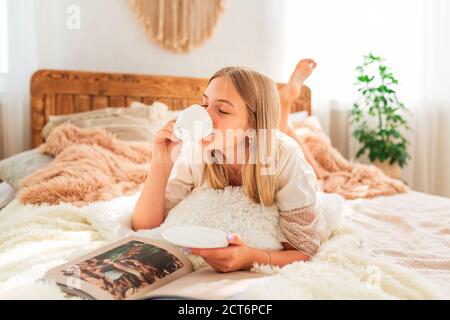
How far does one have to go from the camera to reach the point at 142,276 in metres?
0.76

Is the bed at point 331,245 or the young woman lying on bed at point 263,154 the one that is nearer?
the bed at point 331,245

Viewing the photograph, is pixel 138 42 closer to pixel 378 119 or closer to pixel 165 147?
pixel 165 147

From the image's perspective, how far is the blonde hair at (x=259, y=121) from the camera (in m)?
0.98

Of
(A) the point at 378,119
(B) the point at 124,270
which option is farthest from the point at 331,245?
(A) the point at 378,119

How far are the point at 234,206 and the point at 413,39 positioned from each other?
89.5 inches

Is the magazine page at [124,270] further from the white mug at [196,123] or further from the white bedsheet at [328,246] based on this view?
the white mug at [196,123]

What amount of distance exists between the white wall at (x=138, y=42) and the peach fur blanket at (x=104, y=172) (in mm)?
621

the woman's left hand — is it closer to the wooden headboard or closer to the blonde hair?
the blonde hair

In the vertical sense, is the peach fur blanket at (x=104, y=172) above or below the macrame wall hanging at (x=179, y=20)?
below

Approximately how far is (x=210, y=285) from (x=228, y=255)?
102 millimetres

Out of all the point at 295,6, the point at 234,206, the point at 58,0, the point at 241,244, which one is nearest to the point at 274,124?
the point at 234,206

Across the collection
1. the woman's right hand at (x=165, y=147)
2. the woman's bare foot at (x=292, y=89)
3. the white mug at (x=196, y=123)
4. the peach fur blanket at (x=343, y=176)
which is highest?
the woman's bare foot at (x=292, y=89)

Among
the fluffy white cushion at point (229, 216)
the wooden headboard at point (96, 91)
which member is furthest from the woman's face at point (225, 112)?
the wooden headboard at point (96, 91)

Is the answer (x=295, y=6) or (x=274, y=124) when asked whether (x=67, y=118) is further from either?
(x=295, y=6)
